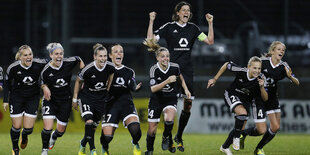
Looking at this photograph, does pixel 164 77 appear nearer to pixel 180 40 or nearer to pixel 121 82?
pixel 121 82

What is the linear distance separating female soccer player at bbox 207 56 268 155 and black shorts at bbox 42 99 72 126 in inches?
97.4

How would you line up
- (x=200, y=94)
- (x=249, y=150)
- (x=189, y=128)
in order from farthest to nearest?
(x=200, y=94), (x=189, y=128), (x=249, y=150)

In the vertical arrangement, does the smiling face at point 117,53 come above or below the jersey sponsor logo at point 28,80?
above

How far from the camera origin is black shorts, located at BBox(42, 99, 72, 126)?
1150cm

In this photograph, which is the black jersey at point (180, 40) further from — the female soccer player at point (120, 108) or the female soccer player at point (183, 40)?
the female soccer player at point (120, 108)

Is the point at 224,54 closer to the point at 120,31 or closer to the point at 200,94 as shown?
the point at 200,94

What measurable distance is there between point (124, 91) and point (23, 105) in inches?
70.8

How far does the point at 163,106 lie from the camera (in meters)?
11.8

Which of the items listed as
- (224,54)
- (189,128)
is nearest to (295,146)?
(189,128)

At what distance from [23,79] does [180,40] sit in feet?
9.51

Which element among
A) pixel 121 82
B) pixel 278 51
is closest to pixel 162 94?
pixel 121 82

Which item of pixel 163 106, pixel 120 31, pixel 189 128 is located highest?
pixel 120 31

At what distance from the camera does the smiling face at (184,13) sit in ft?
41.1

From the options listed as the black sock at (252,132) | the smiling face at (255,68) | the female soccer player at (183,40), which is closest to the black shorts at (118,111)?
the female soccer player at (183,40)
